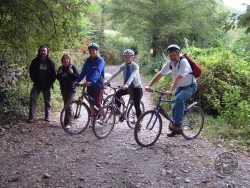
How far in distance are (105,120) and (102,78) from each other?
1074 mm

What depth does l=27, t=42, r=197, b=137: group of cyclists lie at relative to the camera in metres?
6.09

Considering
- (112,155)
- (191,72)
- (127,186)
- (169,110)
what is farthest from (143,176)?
(169,110)

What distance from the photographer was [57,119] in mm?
8766

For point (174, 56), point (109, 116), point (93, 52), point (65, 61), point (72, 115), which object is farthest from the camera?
point (65, 61)

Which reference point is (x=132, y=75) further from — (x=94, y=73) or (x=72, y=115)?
(x=72, y=115)

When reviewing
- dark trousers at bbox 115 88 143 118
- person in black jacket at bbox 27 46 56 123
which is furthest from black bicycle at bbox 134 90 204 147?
person in black jacket at bbox 27 46 56 123

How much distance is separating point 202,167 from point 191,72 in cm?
199

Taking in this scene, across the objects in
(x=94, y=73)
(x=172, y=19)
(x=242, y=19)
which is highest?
(x=172, y=19)

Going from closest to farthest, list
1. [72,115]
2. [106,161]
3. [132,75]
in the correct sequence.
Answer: [106,161] < [132,75] < [72,115]

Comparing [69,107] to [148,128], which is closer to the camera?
[148,128]

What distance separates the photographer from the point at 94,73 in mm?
6859

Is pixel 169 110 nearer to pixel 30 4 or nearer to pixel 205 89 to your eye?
pixel 205 89

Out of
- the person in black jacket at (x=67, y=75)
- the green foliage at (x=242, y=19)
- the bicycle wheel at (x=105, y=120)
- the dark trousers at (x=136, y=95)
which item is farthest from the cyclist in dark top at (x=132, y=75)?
→ the green foliage at (x=242, y=19)

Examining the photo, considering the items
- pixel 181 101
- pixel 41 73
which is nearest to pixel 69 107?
pixel 41 73
